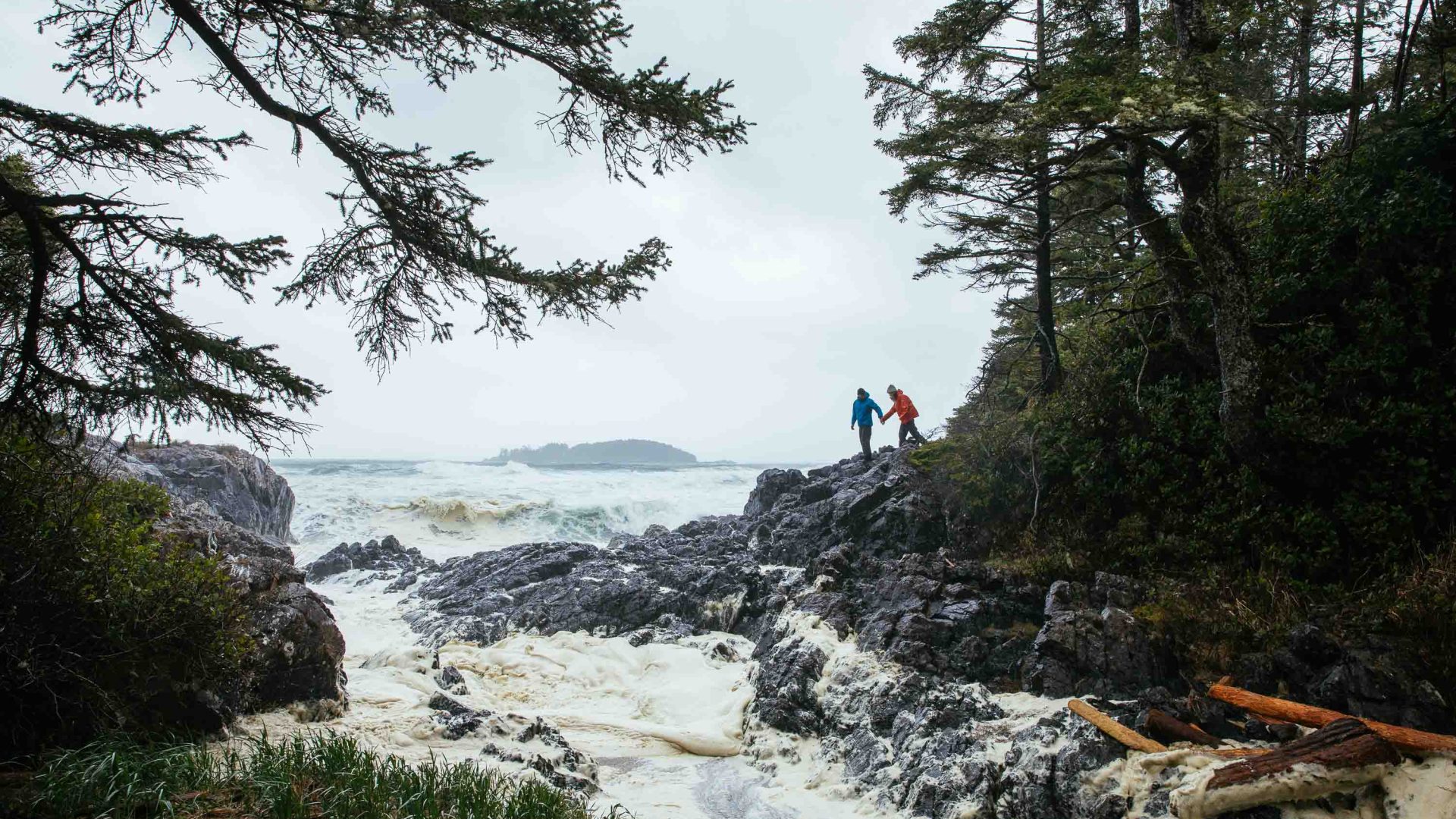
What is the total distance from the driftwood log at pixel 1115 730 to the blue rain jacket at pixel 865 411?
10739 mm

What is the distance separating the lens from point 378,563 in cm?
1680

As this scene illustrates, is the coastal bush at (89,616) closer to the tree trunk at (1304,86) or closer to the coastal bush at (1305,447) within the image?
the coastal bush at (1305,447)

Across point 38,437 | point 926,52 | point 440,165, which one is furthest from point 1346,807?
point 926,52

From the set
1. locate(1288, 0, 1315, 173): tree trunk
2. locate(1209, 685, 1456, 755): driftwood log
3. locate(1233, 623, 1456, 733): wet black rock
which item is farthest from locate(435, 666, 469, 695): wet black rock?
locate(1288, 0, 1315, 173): tree trunk

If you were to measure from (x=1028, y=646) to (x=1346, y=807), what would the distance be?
281cm

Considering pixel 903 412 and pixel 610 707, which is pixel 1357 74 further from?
pixel 610 707

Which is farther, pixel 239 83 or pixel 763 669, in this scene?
pixel 763 669

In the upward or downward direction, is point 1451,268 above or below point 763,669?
above

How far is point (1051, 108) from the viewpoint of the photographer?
641 centimetres

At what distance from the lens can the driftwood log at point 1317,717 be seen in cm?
380

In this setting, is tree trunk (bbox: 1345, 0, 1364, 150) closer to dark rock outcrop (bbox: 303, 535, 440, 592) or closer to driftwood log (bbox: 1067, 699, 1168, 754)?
driftwood log (bbox: 1067, 699, 1168, 754)

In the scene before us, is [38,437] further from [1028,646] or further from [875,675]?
[1028,646]

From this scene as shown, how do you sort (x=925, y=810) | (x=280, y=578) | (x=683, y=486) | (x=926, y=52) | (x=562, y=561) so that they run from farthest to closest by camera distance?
(x=683, y=486), (x=562, y=561), (x=926, y=52), (x=280, y=578), (x=925, y=810)

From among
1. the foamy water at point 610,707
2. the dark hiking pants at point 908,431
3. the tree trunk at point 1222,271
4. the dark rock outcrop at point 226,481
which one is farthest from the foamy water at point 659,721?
the dark hiking pants at point 908,431
